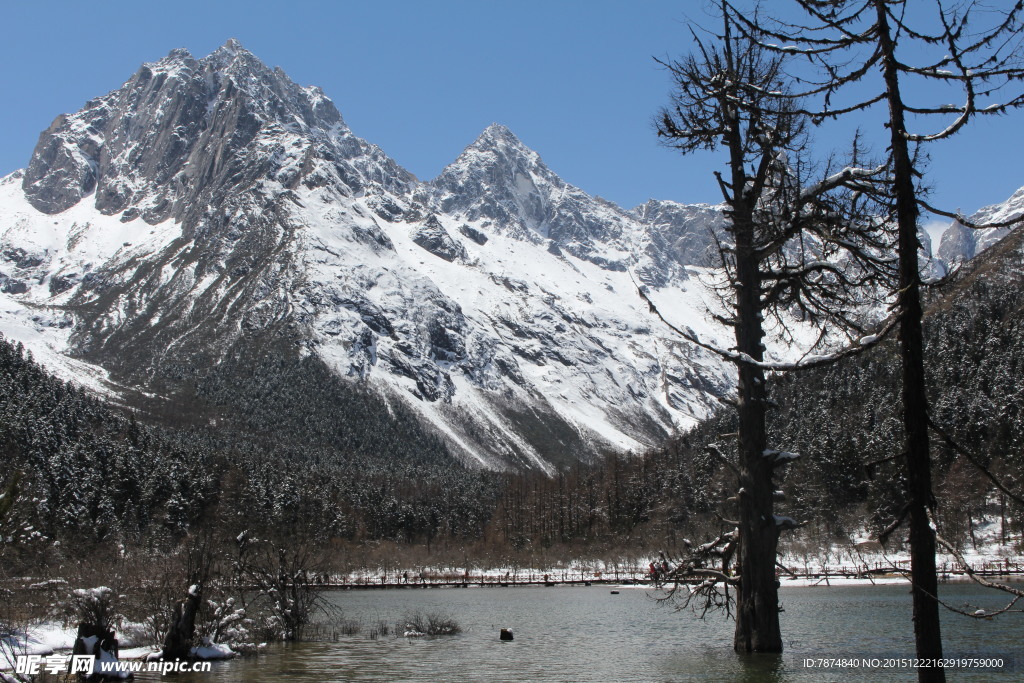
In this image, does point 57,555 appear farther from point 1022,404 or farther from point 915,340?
point 1022,404

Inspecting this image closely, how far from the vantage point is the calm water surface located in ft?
67.9

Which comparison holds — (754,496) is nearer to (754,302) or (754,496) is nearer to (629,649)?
(754,302)

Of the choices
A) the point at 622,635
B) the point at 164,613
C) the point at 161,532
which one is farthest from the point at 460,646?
the point at 161,532

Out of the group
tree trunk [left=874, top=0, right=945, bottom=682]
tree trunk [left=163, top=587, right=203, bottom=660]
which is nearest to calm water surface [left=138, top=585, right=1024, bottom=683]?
tree trunk [left=163, top=587, right=203, bottom=660]

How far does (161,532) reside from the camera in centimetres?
10138

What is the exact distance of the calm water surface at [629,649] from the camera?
20.7 metres

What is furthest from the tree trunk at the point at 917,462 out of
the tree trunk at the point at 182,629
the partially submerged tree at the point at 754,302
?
the tree trunk at the point at 182,629

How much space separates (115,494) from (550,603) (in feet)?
235

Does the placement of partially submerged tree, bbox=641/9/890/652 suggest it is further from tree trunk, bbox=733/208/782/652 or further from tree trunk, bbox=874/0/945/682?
tree trunk, bbox=874/0/945/682

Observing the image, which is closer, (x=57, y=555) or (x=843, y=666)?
(x=843, y=666)

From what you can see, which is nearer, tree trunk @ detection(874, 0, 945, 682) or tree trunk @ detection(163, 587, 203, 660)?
tree trunk @ detection(874, 0, 945, 682)

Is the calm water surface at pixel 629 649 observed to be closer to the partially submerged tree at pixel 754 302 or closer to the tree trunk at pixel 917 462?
the partially submerged tree at pixel 754 302

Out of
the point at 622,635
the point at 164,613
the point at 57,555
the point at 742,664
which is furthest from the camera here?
the point at 57,555

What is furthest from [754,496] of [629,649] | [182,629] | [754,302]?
[182,629]
